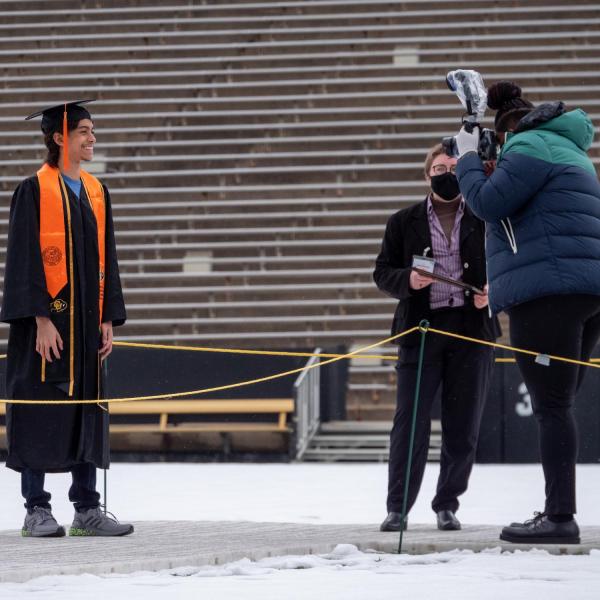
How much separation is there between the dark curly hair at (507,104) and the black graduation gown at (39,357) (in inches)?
58.0

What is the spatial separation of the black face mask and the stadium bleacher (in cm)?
849

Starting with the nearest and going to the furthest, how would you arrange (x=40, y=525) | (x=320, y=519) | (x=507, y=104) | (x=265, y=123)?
(x=507, y=104)
(x=40, y=525)
(x=320, y=519)
(x=265, y=123)

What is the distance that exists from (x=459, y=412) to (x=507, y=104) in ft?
3.86

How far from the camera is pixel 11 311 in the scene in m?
4.75

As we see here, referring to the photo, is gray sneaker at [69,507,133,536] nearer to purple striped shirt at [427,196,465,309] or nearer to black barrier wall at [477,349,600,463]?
purple striped shirt at [427,196,465,309]

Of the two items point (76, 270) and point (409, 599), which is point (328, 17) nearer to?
point (76, 270)

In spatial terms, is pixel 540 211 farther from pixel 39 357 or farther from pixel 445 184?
pixel 39 357

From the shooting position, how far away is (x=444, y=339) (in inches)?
198

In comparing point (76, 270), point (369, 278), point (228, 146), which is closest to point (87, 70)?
point (228, 146)

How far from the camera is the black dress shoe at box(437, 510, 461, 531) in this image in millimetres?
4906

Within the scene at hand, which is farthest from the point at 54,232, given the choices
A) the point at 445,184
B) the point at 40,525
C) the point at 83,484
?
the point at 445,184

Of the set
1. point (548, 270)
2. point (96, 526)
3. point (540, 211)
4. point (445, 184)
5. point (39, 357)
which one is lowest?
point (96, 526)

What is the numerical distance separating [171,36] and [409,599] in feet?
45.1

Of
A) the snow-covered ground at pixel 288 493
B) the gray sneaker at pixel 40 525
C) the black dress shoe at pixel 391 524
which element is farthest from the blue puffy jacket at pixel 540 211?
the snow-covered ground at pixel 288 493
